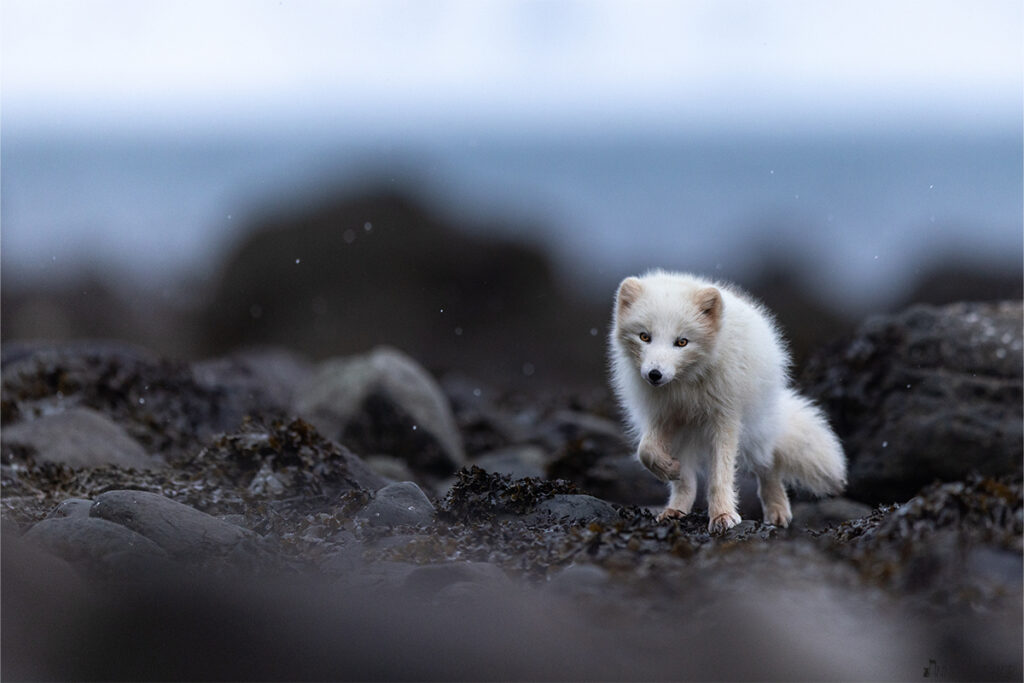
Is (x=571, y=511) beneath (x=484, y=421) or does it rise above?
beneath

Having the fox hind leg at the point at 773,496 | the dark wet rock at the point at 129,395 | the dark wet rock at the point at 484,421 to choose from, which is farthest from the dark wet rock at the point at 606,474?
the dark wet rock at the point at 129,395

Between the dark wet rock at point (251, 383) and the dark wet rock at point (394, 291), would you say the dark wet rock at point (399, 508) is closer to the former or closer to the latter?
the dark wet rock at point (251, 383)

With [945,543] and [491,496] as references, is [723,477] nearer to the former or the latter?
[491,496]

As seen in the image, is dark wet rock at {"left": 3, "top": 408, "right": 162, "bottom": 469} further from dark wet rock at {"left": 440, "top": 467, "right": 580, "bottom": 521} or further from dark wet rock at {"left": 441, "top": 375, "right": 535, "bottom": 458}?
dark wet rock at {"left": 441, "top": 375, "right": 535, "bottom": 458}

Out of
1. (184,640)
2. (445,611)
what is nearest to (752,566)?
(445,611)

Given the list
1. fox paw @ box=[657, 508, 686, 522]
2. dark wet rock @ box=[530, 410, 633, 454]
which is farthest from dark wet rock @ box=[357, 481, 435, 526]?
dark wet rock @ box=[530, 410, 633, 454]

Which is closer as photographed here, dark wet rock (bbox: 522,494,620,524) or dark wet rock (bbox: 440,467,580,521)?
dark wet rock (bbox: 522,494,620,524)

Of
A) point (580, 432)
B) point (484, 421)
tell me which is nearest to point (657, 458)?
point (580, 432)
